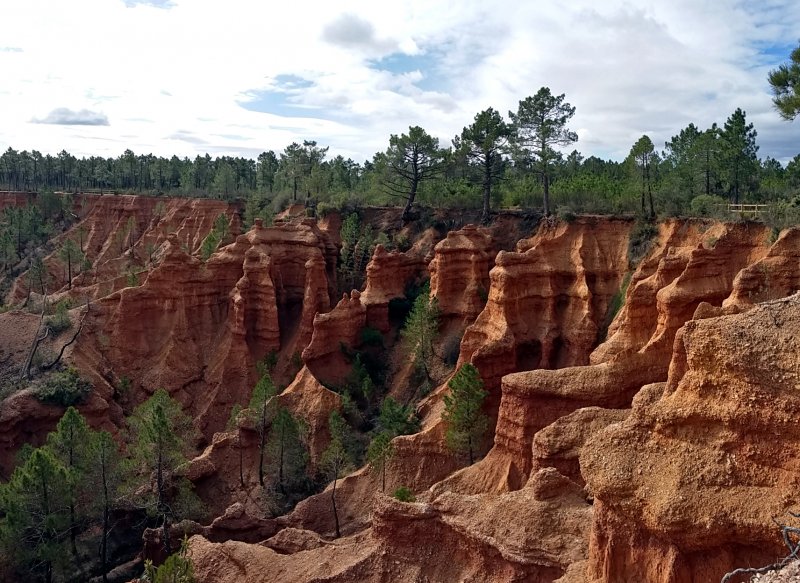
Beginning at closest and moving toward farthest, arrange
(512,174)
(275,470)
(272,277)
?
(275,470)
(272,277)
(512,174)

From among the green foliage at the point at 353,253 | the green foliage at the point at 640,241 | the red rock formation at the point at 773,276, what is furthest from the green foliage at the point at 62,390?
the red rock formation at the point at 773,276

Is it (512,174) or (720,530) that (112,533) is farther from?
(512,174)

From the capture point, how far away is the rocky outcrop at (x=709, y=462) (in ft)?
40.9

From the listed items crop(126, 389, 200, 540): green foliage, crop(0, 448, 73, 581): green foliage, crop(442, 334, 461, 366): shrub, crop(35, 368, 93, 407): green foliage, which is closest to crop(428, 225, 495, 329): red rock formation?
crop(442, 334, 461, 366): shrub

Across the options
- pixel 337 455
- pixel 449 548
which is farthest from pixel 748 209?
pixel 449 548

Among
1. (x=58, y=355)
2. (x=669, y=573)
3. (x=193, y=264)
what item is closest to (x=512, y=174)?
(x=193, y=264)

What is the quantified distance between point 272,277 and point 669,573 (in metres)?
38.0

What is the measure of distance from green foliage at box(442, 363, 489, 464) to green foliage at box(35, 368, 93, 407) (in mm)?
22452

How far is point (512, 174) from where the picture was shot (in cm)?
6119

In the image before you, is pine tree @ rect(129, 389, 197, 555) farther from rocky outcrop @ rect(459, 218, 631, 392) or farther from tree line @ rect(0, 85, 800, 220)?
tree line @ rect(0, 85, 800, 220)

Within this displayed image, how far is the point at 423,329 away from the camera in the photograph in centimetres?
3994

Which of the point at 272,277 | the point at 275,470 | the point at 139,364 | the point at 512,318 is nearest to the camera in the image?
the point at 275,470

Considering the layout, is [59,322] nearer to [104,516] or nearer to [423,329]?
[104,516]

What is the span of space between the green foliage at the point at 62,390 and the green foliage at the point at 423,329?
773 inches
